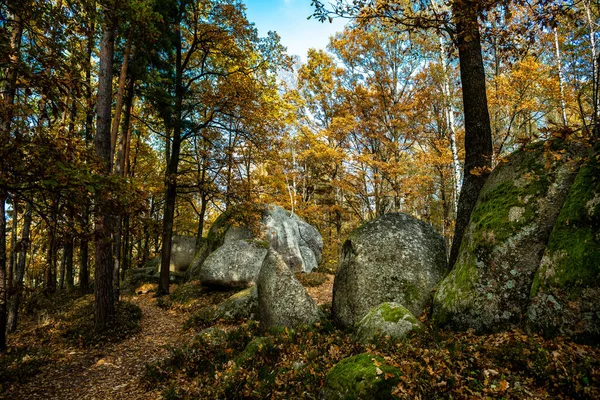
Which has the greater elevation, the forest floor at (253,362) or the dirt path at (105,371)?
the forest floor at (253,362)

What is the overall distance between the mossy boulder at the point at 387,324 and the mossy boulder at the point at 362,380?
106cm

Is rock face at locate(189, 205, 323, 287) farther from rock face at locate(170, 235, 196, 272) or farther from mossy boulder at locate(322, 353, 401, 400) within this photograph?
mossy boulder at locate(322, 353, 401, 400)

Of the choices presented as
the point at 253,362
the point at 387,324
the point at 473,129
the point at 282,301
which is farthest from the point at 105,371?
the point at 473,129

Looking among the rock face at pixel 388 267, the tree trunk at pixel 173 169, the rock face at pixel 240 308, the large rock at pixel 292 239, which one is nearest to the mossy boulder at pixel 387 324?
the rock face at pixel 388 267

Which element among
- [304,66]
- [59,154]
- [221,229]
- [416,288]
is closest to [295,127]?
[304,66]

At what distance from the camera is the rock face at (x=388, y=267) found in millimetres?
7109

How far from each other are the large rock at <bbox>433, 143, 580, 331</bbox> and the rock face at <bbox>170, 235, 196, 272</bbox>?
18080 mm

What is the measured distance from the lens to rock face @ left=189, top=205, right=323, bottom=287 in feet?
41.9

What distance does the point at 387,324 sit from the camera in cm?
487

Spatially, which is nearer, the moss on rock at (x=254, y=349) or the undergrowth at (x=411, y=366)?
the undergrowth at (x=411, y=366)

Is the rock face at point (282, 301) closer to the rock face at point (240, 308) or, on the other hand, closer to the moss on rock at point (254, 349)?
the moss on rock at point (254, 349)

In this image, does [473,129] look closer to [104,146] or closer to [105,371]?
[104,146]

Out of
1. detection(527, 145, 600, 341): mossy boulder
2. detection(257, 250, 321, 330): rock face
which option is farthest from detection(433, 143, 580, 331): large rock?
detection(257, 250, 321, 330): rock face

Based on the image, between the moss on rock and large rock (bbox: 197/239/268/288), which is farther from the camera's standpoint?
large rock (bbox: 197/239/268/288)
